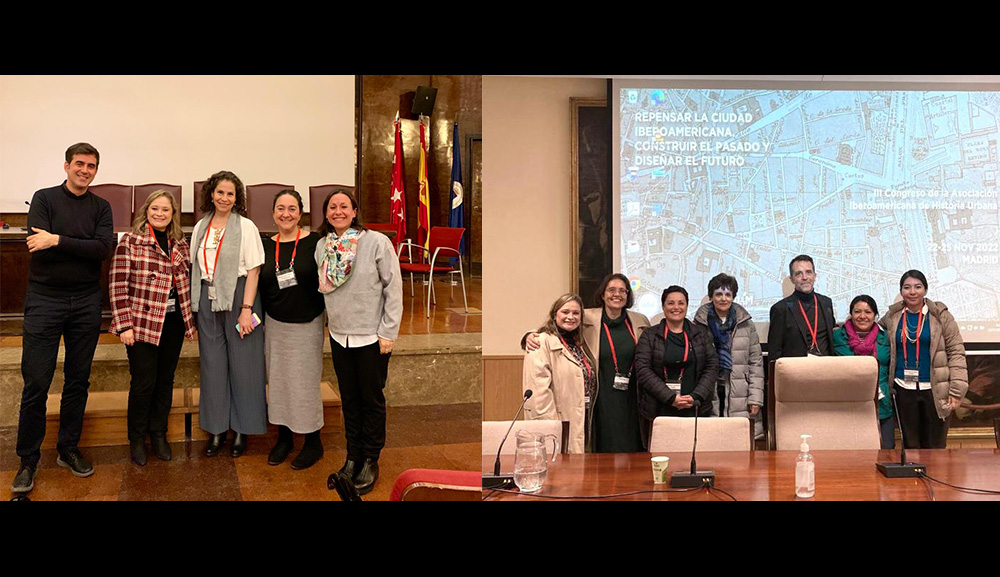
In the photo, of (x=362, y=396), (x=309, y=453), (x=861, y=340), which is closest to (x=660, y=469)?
(x=362, y=396)

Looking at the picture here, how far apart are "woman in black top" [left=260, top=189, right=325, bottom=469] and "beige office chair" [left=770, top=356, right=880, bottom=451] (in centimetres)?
208

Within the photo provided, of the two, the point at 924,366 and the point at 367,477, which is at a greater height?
the point at 924,366

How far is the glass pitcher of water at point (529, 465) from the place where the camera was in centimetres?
272

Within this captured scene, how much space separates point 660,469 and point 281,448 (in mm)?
1809

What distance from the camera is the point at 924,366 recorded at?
4.71 metres

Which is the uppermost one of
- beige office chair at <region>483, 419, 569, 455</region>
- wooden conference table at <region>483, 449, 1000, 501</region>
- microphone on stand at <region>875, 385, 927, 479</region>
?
beige office chair at <region>483, 419, 569, 455</region>

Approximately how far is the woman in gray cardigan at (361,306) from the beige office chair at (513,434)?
0.46 m

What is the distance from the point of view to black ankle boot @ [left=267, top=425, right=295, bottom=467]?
3648 millimetres

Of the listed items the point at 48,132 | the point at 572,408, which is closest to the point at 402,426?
the point at 572,408

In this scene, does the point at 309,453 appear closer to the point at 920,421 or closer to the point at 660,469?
the point at 660,469

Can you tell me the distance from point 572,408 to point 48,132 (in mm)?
A: 4468

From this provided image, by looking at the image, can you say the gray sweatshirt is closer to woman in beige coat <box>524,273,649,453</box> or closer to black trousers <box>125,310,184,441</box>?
black trousers <box>125,310,184,441</box>

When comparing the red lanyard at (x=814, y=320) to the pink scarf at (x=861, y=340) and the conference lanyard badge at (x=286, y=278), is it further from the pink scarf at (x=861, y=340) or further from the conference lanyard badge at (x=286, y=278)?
the conference lanyard badge at (x=286, y=278)

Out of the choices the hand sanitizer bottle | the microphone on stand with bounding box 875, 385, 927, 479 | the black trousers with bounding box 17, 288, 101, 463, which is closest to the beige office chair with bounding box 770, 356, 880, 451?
the microphone on stand with bounding box 875, 385, 927, 479
